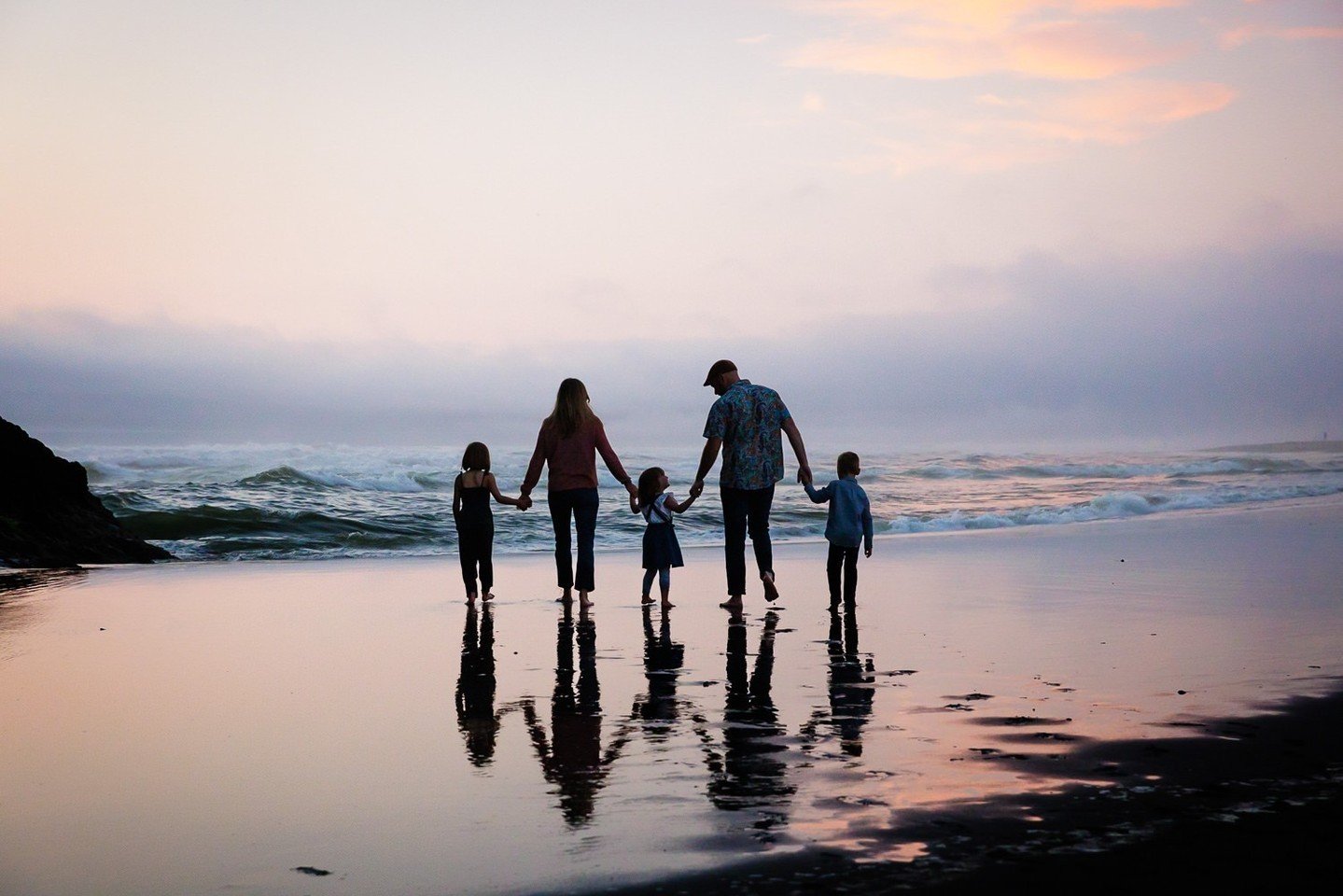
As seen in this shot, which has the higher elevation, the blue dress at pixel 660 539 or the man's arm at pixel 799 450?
the man's arm at pixel 799 450

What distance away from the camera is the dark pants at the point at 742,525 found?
10367mm

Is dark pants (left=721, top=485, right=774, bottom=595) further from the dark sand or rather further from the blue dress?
the dark sand

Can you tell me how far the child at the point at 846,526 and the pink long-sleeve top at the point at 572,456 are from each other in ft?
6.19

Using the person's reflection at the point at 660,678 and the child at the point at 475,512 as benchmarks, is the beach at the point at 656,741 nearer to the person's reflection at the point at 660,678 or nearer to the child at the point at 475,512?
the person's reflection at the point at 660,678

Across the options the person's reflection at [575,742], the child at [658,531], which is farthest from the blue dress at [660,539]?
the person's reflection at [575,742]

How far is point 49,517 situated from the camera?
15.6 m

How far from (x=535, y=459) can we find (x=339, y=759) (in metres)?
6.46

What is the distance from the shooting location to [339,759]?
4.90 m

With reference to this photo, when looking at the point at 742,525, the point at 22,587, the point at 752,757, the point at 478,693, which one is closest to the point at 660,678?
the point at 478,693

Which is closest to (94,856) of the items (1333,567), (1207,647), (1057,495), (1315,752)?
(1315,752)

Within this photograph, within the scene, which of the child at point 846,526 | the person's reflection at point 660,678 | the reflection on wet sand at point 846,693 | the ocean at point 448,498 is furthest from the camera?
the ocean at point 448,498

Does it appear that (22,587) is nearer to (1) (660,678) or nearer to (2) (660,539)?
(2) (660,539)

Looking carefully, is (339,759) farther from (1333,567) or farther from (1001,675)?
(1333,567)

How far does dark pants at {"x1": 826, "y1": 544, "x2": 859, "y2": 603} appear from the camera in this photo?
10391mm
